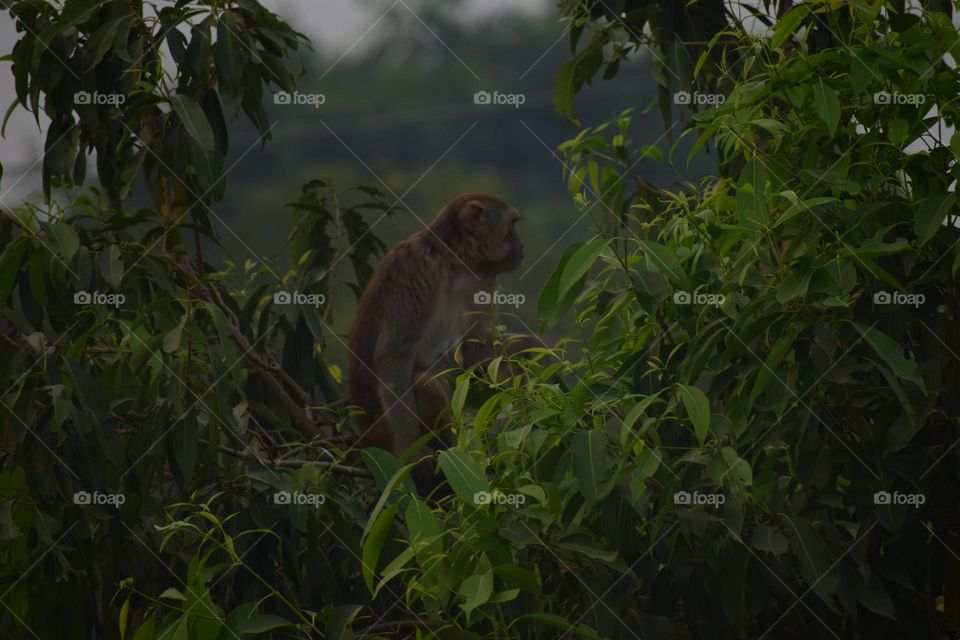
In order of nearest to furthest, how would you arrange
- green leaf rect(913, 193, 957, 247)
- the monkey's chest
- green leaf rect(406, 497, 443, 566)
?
green leaf rect(406, 497, 443, 566), green leaf rect(913, 193, 957, 247), the monkey's chest

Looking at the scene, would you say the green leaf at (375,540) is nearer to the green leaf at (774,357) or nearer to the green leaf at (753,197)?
the green leaf at (774,357)

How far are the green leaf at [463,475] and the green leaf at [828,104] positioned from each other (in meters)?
0.80

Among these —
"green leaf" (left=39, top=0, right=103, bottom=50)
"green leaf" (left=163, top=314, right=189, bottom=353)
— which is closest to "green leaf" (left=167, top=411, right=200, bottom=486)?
"green leaf" (left=163, top=314, right=189, bottom=353)

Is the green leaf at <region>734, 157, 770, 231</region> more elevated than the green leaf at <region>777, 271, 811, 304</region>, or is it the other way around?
the green leaf at <region>734, 157, 770, 231</region>

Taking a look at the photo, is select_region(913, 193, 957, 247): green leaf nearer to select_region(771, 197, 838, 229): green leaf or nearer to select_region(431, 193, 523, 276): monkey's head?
select_region(771, 197, 838, 229): green leaf

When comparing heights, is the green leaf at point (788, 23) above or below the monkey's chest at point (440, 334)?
above

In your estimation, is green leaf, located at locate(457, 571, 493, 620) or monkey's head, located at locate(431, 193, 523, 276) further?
monkey's head, located at locate(431, 193, 523, 276)

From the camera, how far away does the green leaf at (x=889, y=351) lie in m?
1.87

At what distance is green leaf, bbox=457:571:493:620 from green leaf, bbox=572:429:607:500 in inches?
8.4

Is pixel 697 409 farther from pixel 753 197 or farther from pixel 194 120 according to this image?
pixel 194 120

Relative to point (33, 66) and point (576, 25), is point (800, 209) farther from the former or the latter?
point (33, 66)

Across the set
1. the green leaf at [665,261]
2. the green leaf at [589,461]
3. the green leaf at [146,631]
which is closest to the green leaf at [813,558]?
the green leaf at [589,461]

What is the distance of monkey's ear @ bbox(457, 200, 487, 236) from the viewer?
150 inches

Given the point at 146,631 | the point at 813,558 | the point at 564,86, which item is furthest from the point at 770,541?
the point at 564,86
